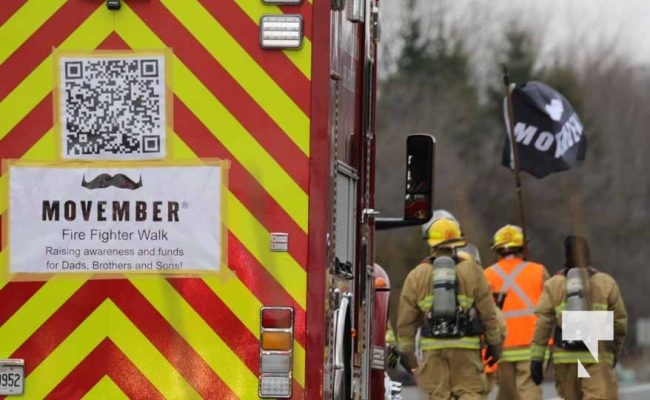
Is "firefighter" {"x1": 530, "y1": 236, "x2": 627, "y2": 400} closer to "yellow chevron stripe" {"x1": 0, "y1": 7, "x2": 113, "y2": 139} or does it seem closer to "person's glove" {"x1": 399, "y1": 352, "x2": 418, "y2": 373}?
"person's glove" {"x1": 399, "y1": 352, "x2": 418, "y2": 373}

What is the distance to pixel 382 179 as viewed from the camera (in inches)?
1699

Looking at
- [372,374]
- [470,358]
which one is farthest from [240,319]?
[470,358]

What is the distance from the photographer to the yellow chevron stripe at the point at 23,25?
22.9 feet

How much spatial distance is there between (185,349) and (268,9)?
130 centimetres

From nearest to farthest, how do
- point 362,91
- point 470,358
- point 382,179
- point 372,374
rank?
1. point 362,91
2. point 372,374
3. point 470,358
4. point 382,179

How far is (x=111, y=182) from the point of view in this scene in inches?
271

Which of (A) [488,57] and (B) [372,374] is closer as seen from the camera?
(B) [372,374]

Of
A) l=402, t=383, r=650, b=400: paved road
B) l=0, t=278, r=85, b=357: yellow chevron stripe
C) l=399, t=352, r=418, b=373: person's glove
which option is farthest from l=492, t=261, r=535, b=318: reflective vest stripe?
l=0, t=278, r=85, b=357: yellow chevron stripe

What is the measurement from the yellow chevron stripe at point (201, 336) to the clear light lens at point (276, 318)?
0.56 feet

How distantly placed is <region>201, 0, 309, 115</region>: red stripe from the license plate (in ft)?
4.69

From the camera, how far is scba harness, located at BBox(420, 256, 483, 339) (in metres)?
13.5

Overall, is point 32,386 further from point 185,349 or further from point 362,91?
point 362,91

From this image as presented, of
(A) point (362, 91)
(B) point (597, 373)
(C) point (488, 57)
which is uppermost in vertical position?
(C) point (488, 57)

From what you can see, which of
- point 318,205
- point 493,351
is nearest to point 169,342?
point 318,205
